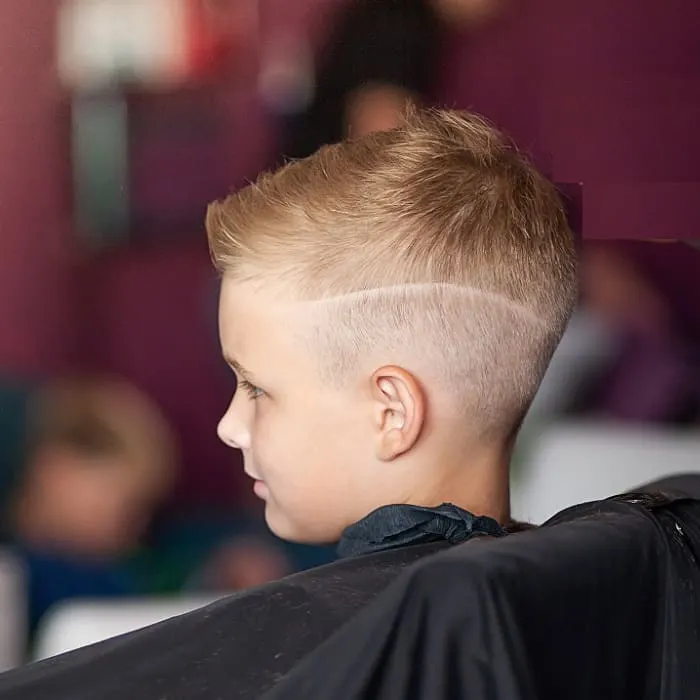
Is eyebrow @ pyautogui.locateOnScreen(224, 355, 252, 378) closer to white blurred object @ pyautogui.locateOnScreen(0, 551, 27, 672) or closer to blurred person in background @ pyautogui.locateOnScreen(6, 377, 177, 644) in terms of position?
blurred person in background @ pyautogui.locateOnScreen(6, 377, 177, 644)

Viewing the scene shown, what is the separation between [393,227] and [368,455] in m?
0.20

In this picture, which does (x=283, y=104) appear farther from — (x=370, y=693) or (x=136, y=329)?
(x=370, y=693)

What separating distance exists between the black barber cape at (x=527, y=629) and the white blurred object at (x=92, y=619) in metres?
1.04

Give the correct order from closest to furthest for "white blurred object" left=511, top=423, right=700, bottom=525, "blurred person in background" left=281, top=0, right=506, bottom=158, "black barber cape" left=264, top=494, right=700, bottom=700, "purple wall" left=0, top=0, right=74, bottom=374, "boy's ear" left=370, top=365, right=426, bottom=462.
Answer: "black barber cape" left=264, top=494, right=700, bottom=700 < "boy's ear" left=370, top=365, right=426, bottom=462 < "purple wall" left=0, top=0, right=74, bottom=374 < "blurred person in background" left=281, top=0, right=506, bottom=158 < "white blurred object" left=511, top=423, right=700, bottom=525

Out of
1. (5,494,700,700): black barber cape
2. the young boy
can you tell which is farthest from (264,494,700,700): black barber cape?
the young boy

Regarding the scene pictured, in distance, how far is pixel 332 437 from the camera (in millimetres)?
1078

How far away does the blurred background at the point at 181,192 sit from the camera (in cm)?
177

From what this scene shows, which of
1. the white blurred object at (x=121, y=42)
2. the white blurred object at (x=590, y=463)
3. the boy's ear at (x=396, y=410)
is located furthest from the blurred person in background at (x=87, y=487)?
the boy's ear at (x=396, y=410)

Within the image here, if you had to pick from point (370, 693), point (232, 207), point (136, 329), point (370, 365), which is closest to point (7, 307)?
point (136, 329)

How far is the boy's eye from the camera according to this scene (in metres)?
1.13

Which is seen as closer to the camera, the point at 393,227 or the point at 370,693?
the point at 370,693

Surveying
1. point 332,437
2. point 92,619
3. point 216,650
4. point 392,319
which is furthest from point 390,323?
point 92,619

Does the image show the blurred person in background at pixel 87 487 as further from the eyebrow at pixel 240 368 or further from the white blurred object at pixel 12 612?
the eyebrow at pixel 240 368

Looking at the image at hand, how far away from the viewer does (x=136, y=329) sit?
1.83 meters
